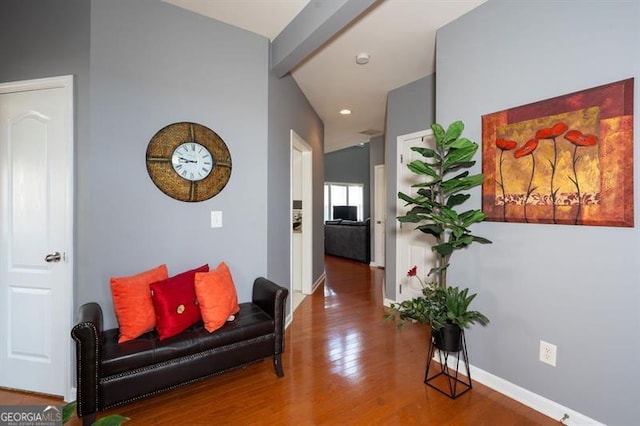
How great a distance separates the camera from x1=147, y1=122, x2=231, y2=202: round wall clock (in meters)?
2.22

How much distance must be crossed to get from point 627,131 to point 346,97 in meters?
3.06

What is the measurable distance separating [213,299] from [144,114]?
4.85ft

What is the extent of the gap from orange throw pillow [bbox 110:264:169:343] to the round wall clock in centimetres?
73

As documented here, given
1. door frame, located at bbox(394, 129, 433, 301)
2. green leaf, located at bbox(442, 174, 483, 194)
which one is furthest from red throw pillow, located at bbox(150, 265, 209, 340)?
door frame, located at bbox(394, 129, 433, 301)

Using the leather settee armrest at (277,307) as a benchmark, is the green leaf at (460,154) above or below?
above

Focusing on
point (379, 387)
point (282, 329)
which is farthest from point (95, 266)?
point (379, 387)

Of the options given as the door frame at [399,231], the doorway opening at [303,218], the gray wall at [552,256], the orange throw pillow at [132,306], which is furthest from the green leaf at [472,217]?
the doorway opening at [303,218]

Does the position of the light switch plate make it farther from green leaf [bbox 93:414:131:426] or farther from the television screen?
the television screen

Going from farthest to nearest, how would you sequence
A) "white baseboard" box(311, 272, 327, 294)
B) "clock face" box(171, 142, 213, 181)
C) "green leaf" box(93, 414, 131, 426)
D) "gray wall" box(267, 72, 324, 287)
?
"white baseboard" box(311, 272, 327, 294)
"gray wall" box(267, 72, 324, 287)
"clock face" box(171, 142, 213, 181)
"green leaf" box(93, 414, 131, 426)

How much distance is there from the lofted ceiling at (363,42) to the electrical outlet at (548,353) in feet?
7.94

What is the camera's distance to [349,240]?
6.80 m

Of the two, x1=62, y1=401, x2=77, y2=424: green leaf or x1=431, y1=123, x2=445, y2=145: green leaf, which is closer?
x1=62, y1=401, x2=77, y2=424: green leaf

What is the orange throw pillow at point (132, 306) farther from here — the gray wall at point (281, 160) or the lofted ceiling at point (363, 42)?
the lofted ceiling at point (363, 42)

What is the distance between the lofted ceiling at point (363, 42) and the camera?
224 cm
